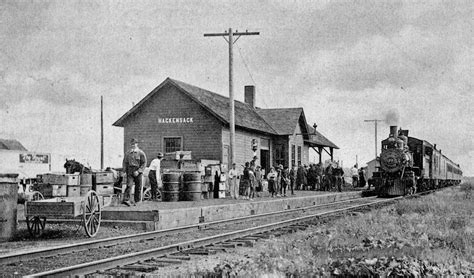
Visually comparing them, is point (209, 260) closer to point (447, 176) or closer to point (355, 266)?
point (355, 266)

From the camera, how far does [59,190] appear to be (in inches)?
530

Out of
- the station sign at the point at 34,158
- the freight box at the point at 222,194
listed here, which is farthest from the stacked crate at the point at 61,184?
the station sign at the point at 34,158

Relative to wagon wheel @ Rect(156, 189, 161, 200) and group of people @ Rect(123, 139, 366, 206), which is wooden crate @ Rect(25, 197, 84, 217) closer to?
group of people @ Rect(123, 139, 366, 206)

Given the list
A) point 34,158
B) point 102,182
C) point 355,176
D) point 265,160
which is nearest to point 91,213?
point 102,182

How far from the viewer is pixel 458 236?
9.94 metres

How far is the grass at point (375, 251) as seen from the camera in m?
6.41

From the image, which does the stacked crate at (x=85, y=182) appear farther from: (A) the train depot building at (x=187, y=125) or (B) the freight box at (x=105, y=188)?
(A) the train depot building at (x=187, y=125)

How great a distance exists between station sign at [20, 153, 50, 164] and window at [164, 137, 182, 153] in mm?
12181

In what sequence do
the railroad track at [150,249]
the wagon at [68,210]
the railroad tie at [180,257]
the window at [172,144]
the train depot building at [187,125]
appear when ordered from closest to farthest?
the railroad track at [150,249], the railroad tie at [180,257], the wagon at [68,210], the train depot building at [187,125], the window at [172,144]

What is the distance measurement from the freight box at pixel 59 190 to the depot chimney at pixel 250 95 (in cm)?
2540

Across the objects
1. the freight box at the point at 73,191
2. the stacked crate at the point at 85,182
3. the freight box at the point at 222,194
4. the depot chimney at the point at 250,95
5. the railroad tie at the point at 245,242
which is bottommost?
the railroad tie at the point at 245,242

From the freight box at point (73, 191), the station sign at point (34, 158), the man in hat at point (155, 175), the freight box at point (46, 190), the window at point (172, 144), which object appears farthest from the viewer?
the station sign at point (34, 158)

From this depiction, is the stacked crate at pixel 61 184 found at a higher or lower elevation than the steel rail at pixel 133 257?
higher

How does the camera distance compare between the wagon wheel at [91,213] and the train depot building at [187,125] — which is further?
the train depot building at [187,125]
